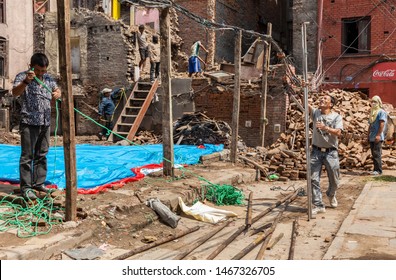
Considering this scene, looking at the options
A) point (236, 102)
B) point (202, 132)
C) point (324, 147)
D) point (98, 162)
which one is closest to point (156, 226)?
point (324, 147)

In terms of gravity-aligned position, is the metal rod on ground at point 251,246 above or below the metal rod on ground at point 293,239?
above

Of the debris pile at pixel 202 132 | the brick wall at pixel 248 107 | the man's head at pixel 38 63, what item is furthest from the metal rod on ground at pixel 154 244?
the brick wall at pixel 248 107

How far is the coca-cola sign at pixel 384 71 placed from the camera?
20.6 m

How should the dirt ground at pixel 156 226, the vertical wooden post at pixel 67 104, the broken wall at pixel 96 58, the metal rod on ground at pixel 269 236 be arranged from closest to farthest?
the metal rod on ground at pixel 269 236 < the dirt ground at pixel 156 226 < the vertical wooden post at pixel 67 104 < the broken wall at pixel 96 58

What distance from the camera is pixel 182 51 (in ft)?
79.3

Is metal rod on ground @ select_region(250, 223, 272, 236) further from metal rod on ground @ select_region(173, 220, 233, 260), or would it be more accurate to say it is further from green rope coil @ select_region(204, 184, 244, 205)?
green rope coil @ select_region(204, 184, 244, 205)

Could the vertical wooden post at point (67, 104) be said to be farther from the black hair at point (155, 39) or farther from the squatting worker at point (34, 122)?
the black hair at point (155, 39)

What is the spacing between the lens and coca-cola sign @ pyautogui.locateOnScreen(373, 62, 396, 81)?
812 inches

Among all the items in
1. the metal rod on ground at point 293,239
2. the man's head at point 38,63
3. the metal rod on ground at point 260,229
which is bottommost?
the metal rod on ground at point 260,229

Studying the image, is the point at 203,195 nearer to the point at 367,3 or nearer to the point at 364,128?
the point at 364,128

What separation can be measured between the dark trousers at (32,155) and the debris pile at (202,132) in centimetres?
850

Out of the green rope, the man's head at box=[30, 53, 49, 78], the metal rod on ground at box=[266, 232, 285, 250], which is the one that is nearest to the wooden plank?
the man's head at box=[30, 53, 49, 78]

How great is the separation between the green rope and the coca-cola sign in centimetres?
1927

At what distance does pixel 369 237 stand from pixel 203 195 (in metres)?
3.18
